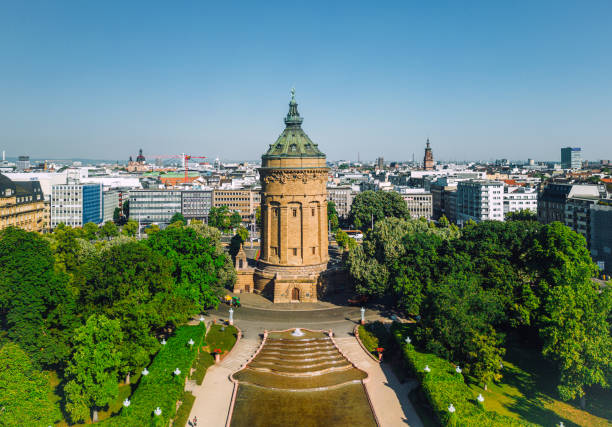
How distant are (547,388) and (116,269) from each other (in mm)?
42137

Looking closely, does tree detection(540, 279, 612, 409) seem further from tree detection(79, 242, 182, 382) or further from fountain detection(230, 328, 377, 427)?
tree detection(79, 242, 182, 382)

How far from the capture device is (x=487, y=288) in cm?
4981

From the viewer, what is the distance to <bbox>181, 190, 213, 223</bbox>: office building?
159750 mm

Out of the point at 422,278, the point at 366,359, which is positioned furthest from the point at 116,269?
the point at 422,278

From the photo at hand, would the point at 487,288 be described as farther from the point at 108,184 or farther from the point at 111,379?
the point at 108,184

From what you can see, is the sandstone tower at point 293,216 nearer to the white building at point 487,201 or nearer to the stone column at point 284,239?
the stone column at point 284,239

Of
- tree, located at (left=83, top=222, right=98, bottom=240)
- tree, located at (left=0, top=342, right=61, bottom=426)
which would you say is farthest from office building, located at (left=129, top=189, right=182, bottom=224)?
tree, located at (left=0, top=342, right=61, bottom=426)

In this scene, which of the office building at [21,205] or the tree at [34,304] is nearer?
the tree at [34,304]

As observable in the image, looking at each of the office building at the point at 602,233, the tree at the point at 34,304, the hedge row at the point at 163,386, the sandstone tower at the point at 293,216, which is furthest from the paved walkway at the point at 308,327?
the office building at the point at 602,233

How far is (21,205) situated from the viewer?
11450 centimetres

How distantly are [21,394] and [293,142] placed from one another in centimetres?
4548

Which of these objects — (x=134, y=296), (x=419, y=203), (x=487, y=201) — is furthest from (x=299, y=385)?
(x=419, y=203)

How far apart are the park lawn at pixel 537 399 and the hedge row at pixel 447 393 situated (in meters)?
3.15

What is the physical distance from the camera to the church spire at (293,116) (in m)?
66.6
